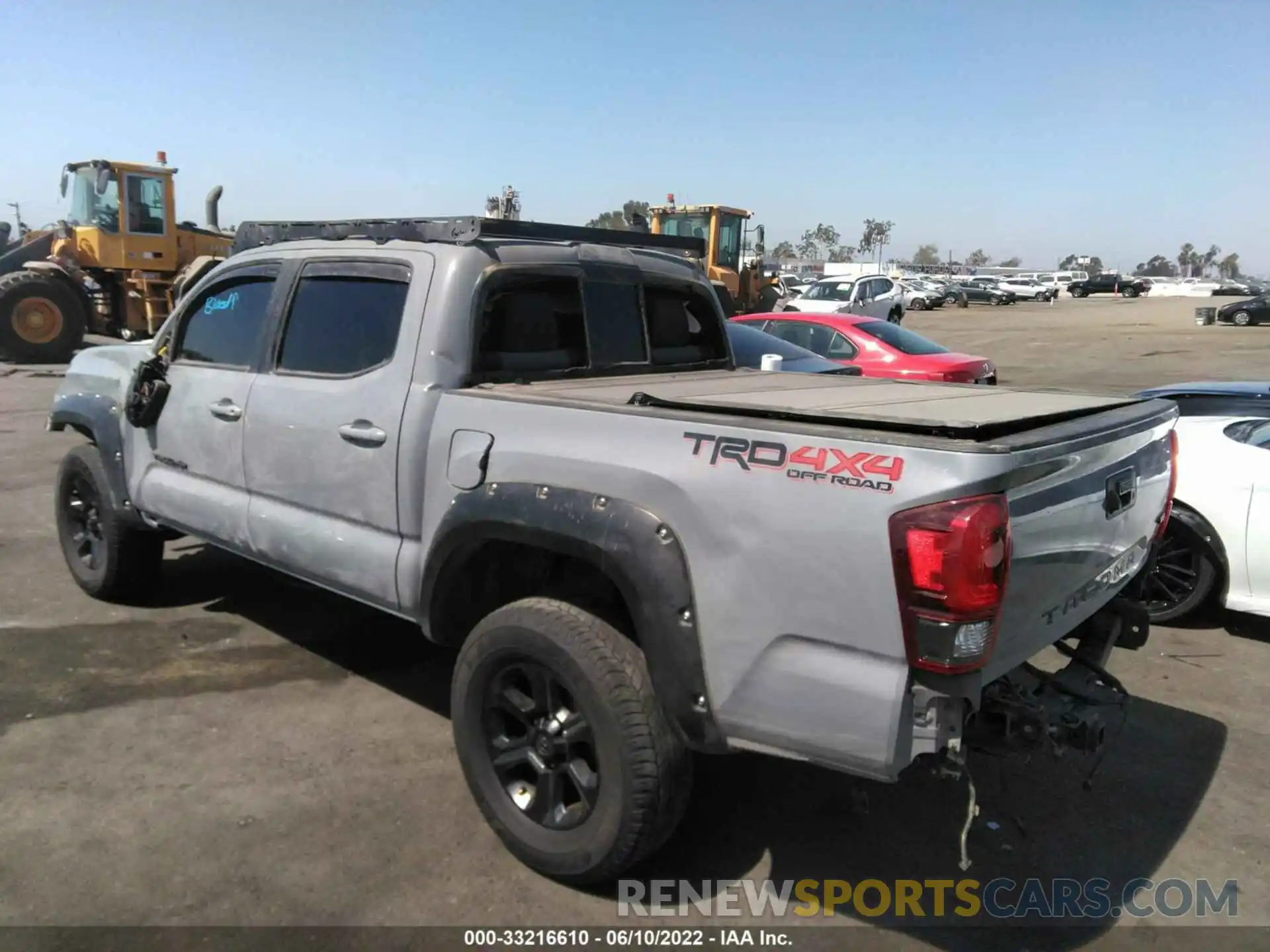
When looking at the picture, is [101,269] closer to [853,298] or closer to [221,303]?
[221,303]

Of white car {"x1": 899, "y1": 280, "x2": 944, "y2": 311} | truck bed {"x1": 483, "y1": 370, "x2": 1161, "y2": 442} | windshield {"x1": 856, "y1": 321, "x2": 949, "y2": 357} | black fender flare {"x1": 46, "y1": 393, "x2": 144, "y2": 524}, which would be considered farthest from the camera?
white car {"x1": 899, "y1": 280, "x2": 944, "y2": 311}

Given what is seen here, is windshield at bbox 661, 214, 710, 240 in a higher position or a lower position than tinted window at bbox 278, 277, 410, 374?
higher

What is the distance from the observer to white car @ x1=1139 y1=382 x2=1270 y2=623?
200 inches

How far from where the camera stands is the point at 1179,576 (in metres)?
5.38

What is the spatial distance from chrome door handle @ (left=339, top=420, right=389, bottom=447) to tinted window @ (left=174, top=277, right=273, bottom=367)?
0.89 m

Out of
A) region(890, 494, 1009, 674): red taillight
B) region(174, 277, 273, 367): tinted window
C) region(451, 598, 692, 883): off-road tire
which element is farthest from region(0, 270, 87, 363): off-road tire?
region(890, 494, 1009, 674): red taillight

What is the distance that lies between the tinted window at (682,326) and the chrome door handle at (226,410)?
1796 mm

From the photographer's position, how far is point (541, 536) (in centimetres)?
297

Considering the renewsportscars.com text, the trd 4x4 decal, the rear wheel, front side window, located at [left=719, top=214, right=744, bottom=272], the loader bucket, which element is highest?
front side window, located at [left=719, top=214, right=744, bottom=272]

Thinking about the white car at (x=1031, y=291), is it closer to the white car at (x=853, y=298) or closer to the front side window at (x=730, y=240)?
the white car at (x=853, y=298)

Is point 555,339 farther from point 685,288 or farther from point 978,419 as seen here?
point 978,419

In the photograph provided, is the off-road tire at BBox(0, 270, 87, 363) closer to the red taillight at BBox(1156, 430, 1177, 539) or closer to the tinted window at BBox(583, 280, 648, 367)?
the tinted window at BBox(583, 280, 648, 367)

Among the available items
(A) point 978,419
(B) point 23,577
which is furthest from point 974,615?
(B) point 23,577

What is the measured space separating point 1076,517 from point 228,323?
3.66m
